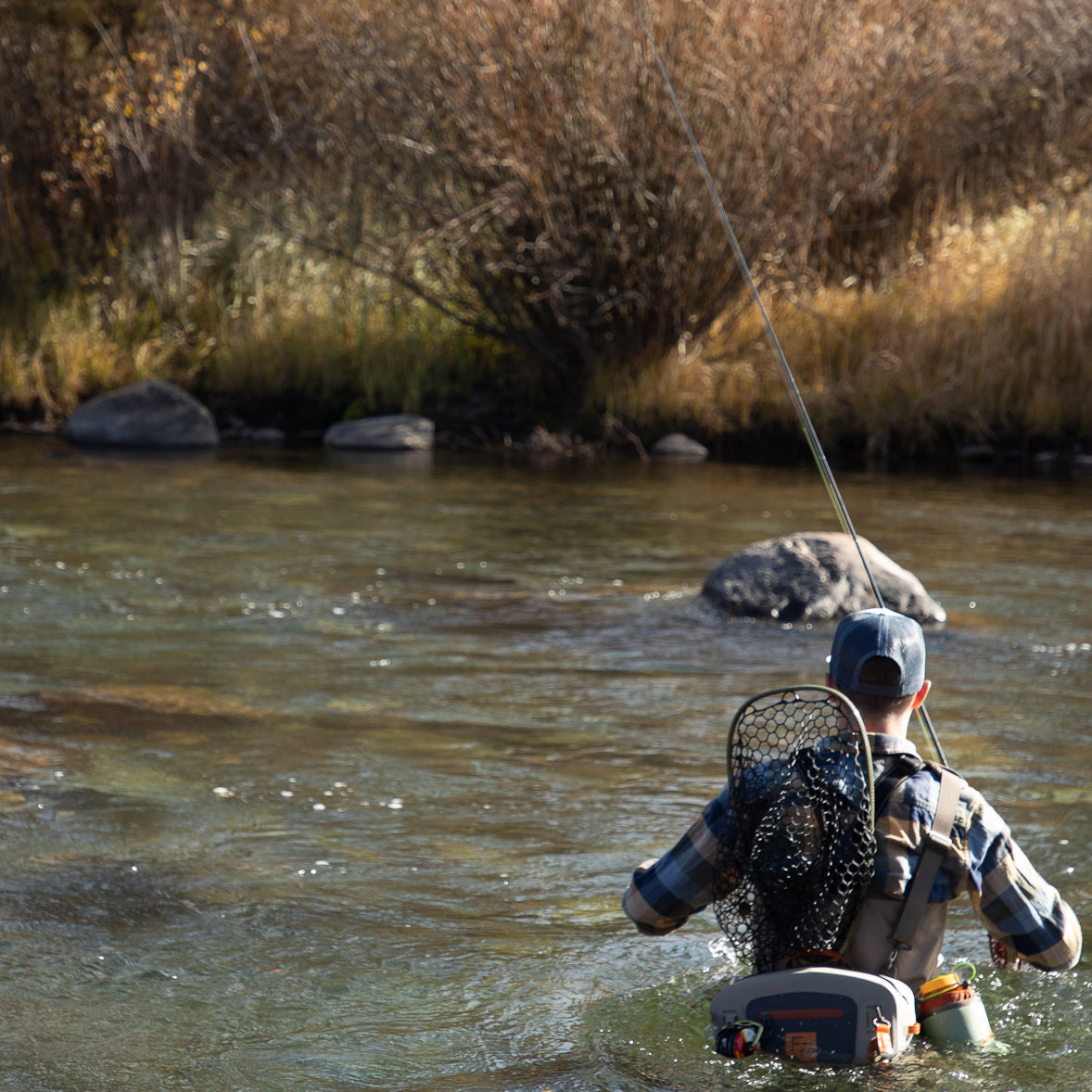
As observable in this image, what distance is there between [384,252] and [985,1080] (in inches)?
515

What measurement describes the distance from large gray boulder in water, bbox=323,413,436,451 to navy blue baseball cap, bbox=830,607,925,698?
12184 millimetres

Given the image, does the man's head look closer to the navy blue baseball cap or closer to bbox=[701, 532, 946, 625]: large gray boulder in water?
the navy blue baseball cap

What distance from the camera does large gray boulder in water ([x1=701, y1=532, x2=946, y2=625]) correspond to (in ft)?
25.1

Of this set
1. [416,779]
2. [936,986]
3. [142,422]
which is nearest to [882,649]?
[936,986]

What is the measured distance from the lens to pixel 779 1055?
2.89m

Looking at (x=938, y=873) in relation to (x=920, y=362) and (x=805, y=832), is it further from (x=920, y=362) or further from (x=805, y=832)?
(x=920, y=362)

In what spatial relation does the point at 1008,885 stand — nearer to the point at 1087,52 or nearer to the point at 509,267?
the point at 509,267

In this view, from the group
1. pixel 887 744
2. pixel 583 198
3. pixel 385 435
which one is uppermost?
pixel 583 198

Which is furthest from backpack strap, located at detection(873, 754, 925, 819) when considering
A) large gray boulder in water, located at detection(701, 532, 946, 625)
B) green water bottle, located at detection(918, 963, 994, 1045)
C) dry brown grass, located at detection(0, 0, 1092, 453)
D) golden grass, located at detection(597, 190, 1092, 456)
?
golden grass, located at detection(597, 190, 1092, 456)

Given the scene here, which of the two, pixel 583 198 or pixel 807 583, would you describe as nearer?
pixel 807 583

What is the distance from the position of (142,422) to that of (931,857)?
42.3ft

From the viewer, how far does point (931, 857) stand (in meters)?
2.88

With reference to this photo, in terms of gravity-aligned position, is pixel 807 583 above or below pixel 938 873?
below

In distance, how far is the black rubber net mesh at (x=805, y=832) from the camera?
281 centimetres
